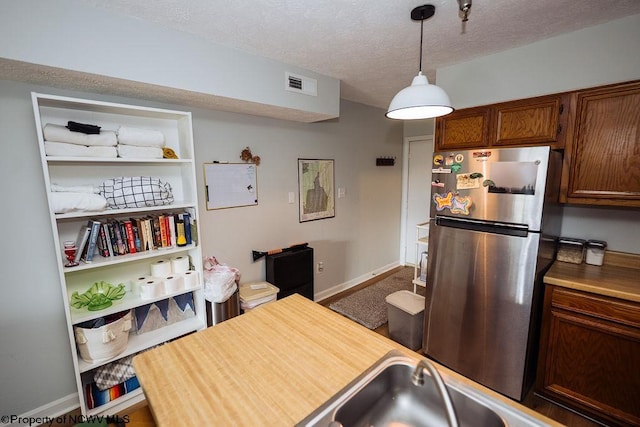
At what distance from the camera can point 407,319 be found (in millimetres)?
2465

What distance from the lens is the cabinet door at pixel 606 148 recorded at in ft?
5.41

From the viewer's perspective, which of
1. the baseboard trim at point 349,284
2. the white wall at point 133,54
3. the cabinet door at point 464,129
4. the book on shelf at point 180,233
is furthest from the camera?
the baseboard trim at point 349,284

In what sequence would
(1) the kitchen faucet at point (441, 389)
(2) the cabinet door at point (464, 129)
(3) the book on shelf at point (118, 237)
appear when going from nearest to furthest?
(1) the kitchen faucet at point (441, 389) < (3) the book on shelf at point (118, 237) < (2) the cabinet door at point (464, 129)

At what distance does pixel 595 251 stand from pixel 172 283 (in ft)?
9.79

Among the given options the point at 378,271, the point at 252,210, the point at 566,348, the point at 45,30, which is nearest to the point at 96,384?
the point at 252,210

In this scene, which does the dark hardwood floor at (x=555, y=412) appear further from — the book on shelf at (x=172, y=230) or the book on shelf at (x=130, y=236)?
the book on shelf at (x=130, y=236)

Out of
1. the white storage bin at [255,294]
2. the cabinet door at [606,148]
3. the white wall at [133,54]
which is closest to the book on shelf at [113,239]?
the white wall at [133,54]

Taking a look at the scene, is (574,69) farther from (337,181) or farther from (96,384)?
(96,384)

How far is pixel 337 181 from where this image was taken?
349 centimetres

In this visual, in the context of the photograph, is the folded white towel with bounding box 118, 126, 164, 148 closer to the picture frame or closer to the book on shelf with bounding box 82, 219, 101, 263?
the book on shelf with bounding box 82, 219, 101, 263

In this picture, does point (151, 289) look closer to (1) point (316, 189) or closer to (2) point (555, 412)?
(1) point (316, 189)

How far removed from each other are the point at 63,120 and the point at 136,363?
5.30 ft

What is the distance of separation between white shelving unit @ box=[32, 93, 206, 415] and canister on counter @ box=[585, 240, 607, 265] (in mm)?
2802

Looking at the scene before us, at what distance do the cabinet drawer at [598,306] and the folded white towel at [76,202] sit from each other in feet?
9.47
